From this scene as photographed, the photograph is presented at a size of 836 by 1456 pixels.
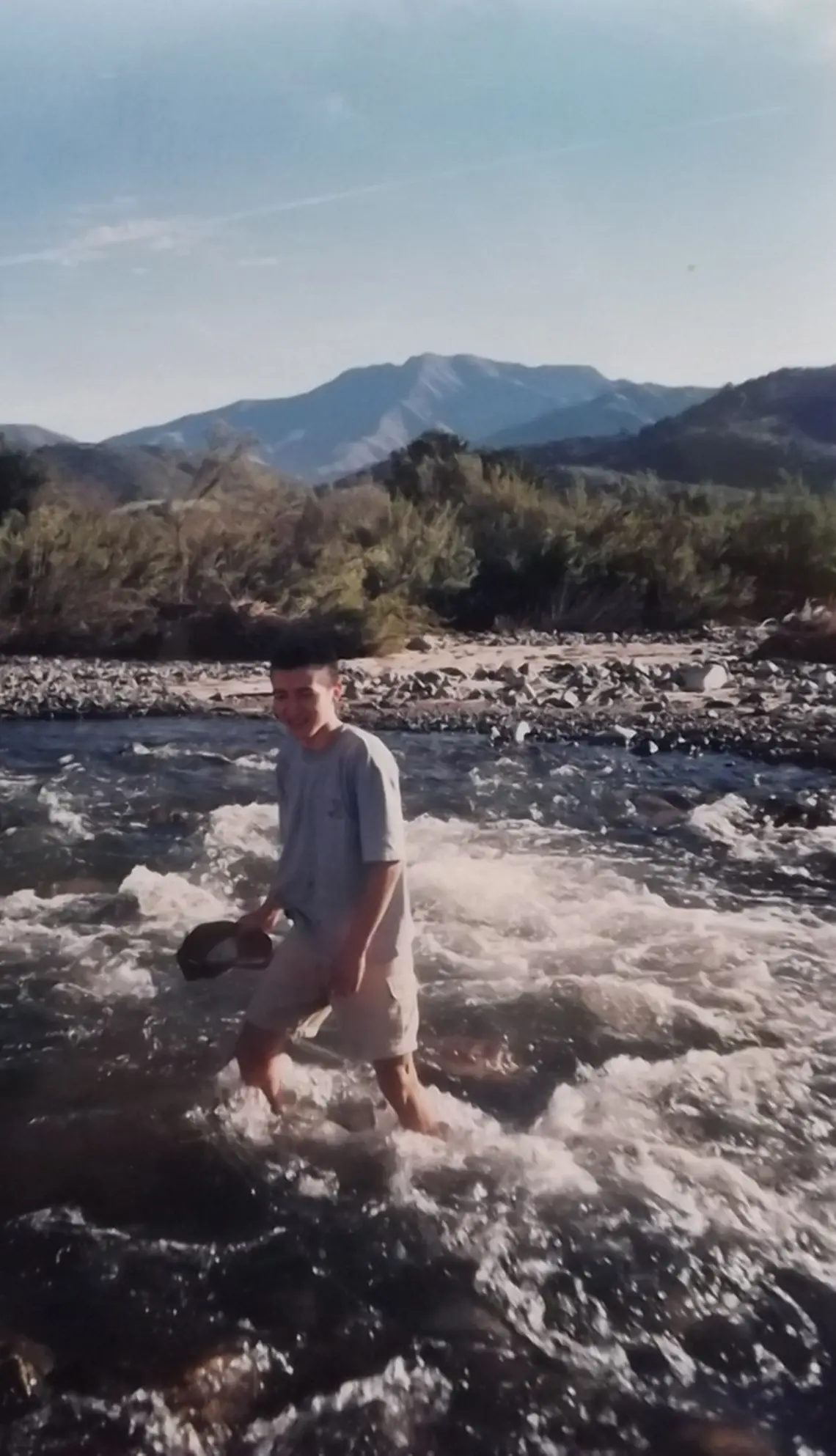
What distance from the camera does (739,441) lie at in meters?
56.7

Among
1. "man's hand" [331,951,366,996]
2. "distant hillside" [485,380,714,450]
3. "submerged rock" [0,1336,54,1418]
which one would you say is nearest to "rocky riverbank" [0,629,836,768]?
"man's hand" [331,951,366,996]

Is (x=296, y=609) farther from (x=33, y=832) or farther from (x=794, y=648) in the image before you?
(x=33, y=832)

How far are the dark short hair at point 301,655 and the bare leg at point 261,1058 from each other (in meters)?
1.31

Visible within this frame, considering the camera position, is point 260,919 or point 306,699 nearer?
point 306,699

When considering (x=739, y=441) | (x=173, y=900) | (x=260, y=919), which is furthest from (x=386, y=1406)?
(x=739, y=441)

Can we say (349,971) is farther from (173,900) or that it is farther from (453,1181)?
(173,900)

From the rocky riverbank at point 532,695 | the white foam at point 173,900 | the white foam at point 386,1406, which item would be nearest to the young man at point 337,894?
the white foam at point 386,1406

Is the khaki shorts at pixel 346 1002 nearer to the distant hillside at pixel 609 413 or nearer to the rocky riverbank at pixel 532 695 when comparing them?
the rocky riverbank at pixel 532 695

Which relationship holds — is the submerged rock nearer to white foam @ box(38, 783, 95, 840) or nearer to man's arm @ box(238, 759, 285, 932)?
man's arm @ box(238, 759, 285, 932)

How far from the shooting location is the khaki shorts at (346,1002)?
4.49 metres

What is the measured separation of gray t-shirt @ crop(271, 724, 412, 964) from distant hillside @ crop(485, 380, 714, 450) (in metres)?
66.5

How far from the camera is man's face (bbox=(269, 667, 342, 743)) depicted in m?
4.29

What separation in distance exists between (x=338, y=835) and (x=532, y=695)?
1000cm

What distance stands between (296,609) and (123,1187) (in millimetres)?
13112
